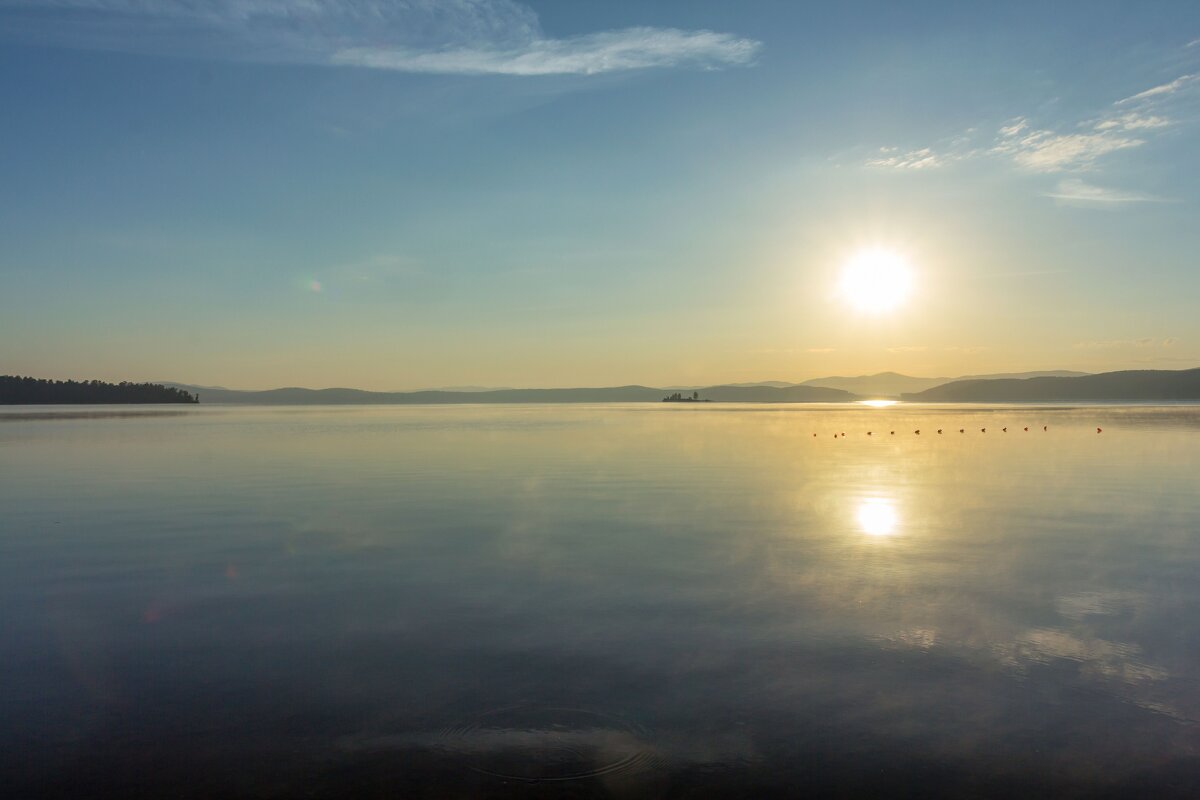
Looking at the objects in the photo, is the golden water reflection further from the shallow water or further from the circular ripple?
the circular ripple

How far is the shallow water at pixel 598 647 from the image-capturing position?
6246mm

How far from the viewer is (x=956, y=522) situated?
699 inches

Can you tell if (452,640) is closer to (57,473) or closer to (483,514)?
(483,514)

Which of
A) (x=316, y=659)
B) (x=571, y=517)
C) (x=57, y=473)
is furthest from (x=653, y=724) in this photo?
(x=57, y=473)

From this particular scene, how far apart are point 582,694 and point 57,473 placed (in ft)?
90.0

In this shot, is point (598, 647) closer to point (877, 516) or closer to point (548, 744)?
point (548, 744)

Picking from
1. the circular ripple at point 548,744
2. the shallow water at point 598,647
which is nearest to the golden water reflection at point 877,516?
the shallow water at point 598,647

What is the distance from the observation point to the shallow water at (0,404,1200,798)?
625cm

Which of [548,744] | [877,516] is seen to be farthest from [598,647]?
[877,516]

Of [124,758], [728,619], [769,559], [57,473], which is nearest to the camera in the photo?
[124,758]

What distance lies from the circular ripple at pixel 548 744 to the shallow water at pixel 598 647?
3 centimetres

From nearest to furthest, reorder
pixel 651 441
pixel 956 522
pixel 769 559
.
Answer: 1. pixel 769 559
2. pixel 956 522
3. pixel 651 441

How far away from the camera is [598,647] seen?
9008 mm

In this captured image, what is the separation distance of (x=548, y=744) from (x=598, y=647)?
8.02ft
